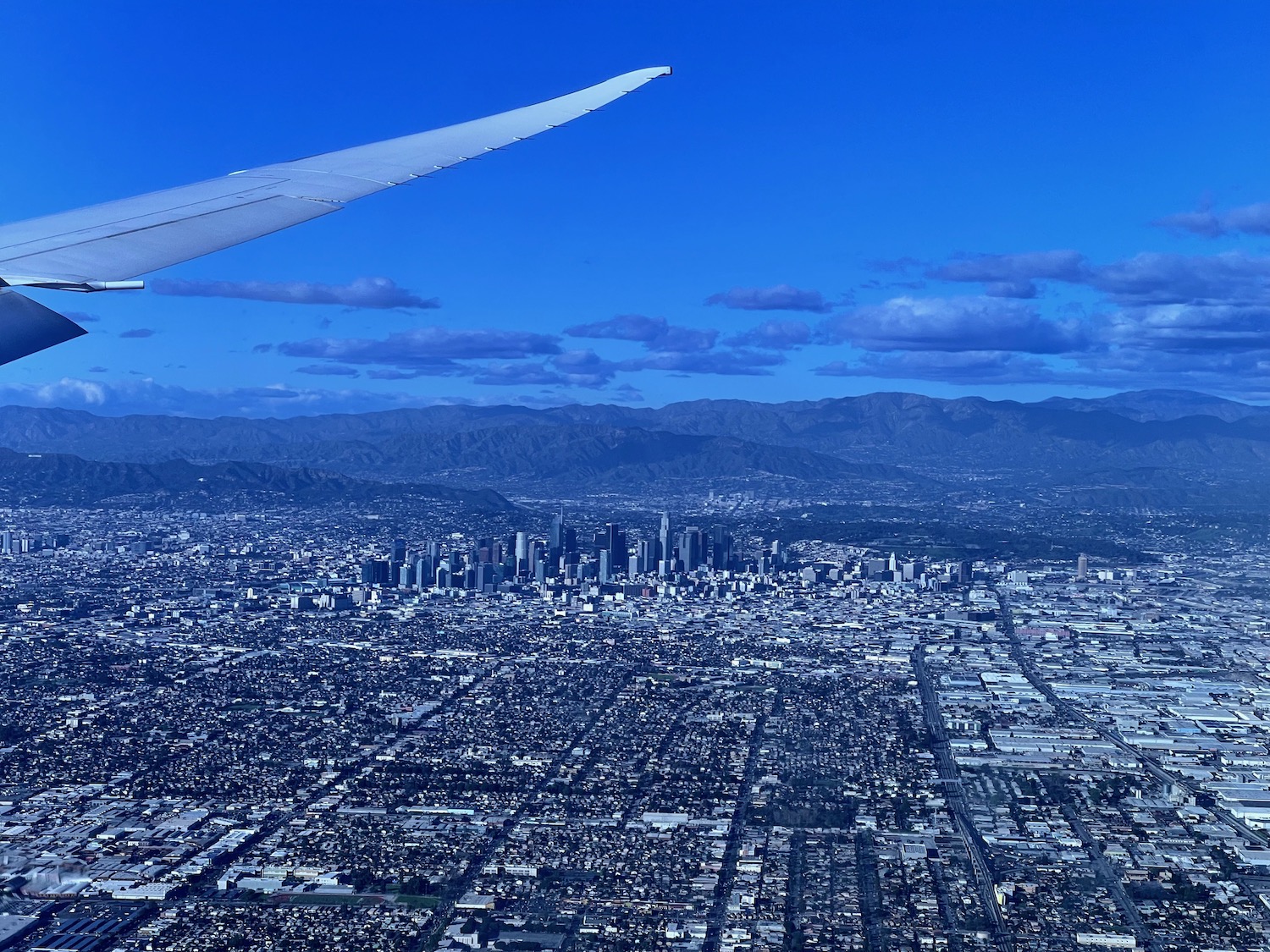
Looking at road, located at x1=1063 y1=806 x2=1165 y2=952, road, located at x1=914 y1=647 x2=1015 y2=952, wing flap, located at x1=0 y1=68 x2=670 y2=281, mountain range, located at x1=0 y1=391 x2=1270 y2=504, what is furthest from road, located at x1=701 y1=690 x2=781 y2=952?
mountain range, located at x1=0 y1=391 x2=1270 y2=504

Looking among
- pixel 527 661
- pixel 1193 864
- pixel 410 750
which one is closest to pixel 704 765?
pixel 410 750

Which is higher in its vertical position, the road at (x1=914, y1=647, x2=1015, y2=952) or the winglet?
the winglet

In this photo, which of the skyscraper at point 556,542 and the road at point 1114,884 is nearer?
the road at point 1114,884

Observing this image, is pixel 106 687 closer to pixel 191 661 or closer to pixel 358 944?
pixel 191 661

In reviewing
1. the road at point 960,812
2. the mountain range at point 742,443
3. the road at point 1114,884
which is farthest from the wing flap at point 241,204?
the mountain range at point 742,443

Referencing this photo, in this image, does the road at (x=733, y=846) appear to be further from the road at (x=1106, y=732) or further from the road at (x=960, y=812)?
the road at (x=1106, y=732)

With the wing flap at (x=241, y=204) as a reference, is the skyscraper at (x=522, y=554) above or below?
below

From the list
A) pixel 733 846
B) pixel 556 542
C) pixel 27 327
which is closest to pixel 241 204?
pixel 27 327

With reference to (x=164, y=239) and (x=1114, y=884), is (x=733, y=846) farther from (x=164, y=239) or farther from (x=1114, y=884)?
(x=164, y=239)

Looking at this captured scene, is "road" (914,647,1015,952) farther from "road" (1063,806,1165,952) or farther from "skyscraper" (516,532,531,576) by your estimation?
"skyscraper" (516,532,531,576)
